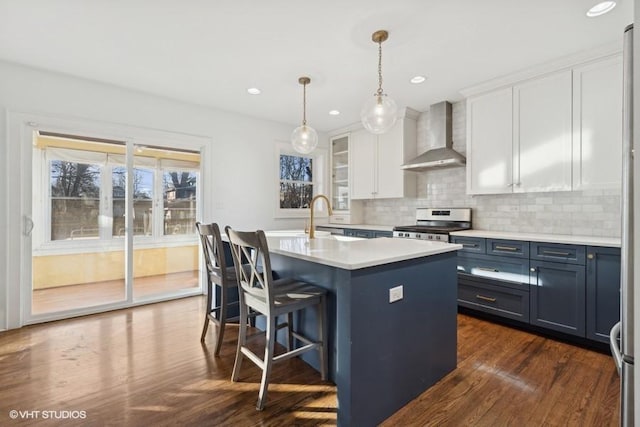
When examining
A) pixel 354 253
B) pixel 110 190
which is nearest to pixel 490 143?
pixel 354 253

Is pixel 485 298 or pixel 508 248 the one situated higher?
pixel 508 248

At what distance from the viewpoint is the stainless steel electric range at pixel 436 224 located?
3.55m

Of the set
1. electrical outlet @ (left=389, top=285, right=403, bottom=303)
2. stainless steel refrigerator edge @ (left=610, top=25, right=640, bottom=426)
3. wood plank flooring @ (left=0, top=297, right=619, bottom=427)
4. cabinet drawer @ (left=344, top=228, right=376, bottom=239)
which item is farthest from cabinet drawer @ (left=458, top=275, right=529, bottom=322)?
stainless steel refrigerator edge @ (left=610, top=25, right=640, bottom=426)

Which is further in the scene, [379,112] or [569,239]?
[569,239]

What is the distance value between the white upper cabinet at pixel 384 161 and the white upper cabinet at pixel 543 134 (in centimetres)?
144

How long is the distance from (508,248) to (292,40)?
2739mm

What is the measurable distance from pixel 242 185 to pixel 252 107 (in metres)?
1.11

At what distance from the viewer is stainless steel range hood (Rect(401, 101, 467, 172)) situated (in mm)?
3857

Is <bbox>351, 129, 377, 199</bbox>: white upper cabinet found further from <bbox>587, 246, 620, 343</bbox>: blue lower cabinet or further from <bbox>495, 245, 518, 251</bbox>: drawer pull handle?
<bbox>587, 246, 620, 343</bbox>: blue lower cabinet

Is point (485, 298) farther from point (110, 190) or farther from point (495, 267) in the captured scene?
point (110, 190)

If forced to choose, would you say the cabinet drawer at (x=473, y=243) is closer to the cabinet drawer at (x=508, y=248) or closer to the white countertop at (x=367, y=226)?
the cabinet drawer at (x=508, y=248)

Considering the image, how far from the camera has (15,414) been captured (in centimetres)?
172

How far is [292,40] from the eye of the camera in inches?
99.9

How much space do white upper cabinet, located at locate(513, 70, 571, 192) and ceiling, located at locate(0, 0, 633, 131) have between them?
10.9 inches
